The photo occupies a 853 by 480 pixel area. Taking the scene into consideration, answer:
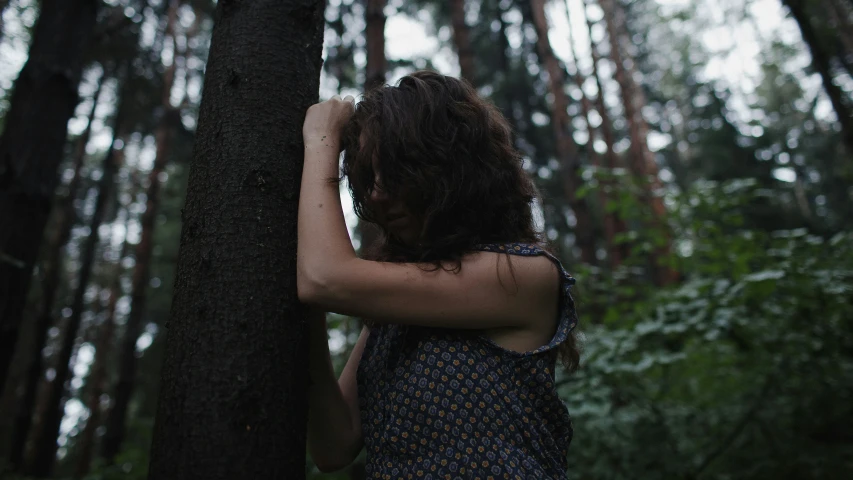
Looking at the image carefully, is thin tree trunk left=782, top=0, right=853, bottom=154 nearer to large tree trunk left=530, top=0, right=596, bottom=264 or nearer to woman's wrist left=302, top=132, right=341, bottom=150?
large tree trunk left=530, top=0, right=596, bottom=264

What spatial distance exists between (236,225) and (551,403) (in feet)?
2.81

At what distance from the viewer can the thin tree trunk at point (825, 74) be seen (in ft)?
19.2

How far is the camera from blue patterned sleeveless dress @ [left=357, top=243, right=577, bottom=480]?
1.15m

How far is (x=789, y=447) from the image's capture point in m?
3.57

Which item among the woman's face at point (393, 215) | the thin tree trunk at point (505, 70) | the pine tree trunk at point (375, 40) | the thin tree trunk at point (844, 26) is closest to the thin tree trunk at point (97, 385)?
the pine tree trunk at point (375, 40)

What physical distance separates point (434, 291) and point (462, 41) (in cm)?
768

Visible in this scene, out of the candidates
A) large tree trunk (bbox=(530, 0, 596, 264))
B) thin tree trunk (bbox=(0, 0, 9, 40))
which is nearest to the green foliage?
large tree trunk (bbox=(530, 0, 596, 264))

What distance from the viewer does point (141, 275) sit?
10219 millimetres

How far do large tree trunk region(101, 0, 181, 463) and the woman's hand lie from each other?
28.8 feet

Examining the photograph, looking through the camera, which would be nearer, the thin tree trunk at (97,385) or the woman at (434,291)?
the woman at (434,291)

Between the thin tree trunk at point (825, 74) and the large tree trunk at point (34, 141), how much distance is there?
274 inches

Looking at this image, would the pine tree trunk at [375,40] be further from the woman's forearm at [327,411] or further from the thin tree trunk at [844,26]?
the thin tree trunk at [844,26]

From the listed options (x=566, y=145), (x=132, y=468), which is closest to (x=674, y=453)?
(x=132, y=468)

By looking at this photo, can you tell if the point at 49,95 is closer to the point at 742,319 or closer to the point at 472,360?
the point at 472,360
